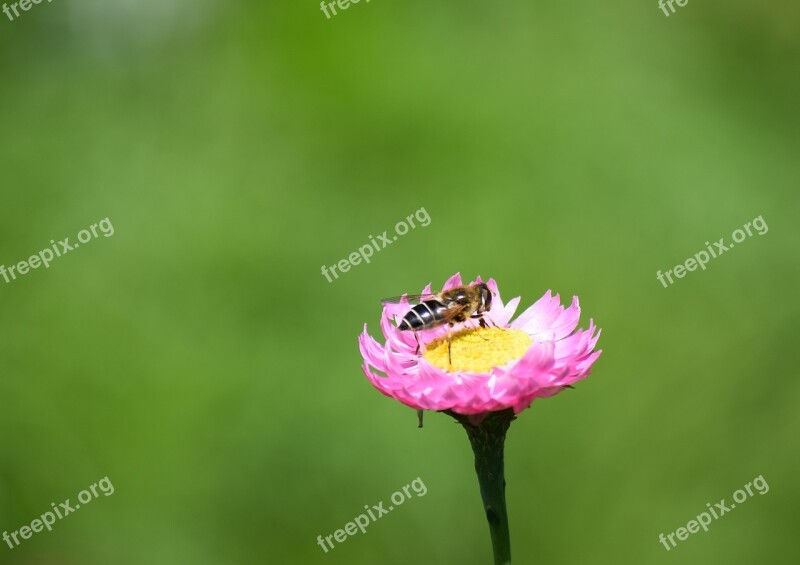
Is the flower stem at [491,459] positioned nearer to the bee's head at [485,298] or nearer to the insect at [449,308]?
the insect at [449,308]

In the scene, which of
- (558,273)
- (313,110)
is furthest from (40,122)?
(558,273)

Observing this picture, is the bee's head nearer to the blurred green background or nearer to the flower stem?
the flower stem

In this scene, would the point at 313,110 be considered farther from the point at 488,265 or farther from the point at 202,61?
the point at 488,265

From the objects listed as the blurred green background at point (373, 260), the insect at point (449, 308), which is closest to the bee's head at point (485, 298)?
the insect at point (449, 308)

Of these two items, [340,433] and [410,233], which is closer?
[340,433]

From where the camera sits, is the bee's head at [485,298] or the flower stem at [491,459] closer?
the flower stem at [491,459]

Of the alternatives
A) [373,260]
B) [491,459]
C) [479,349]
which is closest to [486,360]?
[479,349]

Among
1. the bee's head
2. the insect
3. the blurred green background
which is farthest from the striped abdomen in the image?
the blurred green background
